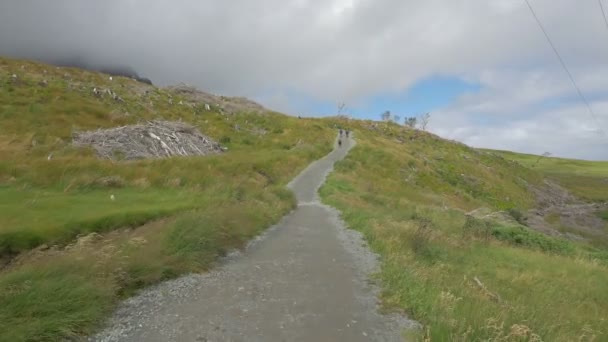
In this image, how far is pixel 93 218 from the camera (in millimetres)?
11508

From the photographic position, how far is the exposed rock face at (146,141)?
81.6 ft

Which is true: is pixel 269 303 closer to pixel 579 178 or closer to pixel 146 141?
pixel 146 141

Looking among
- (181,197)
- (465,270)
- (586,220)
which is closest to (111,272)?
(181,197)

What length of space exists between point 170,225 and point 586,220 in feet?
177

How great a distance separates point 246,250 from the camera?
1217cm

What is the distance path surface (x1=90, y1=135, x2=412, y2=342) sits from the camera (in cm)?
666

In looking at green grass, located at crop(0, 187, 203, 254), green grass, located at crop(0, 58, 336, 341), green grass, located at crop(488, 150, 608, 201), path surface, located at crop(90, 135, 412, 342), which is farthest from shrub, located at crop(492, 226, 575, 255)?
green grass, located at crop(488, 150, 608, 201)

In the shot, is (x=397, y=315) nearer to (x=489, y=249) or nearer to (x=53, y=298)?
(x=53, y=298)

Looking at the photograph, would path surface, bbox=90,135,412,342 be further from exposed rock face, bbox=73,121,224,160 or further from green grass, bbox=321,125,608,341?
exposed rock face, bbox=73,121,224,160

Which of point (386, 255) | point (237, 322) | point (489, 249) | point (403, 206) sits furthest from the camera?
point (403, 206)

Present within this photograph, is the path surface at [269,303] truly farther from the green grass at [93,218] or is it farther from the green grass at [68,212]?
the green grass at [68,212]

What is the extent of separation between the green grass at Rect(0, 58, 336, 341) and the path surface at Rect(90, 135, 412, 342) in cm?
54

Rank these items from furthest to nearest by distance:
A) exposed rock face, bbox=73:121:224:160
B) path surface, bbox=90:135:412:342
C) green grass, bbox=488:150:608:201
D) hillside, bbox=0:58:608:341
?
1. green grass, bbox=488:150:608:201
2. exposed rock face, bbox=73:121:224:160
3. hillside, bbox=0:58:608:341
4. path surface, bbox=90:135:412:342

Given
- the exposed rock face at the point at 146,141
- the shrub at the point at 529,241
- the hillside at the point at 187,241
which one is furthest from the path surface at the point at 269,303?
the exposed rock face at the point at 146,141
